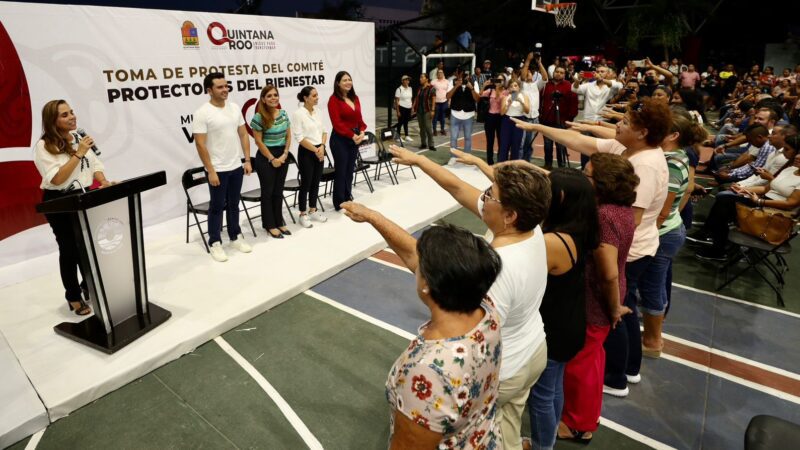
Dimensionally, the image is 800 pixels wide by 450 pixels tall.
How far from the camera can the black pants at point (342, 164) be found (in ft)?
18.8

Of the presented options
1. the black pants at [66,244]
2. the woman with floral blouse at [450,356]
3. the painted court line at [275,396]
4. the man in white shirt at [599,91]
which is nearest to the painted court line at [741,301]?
the man in white shirt at [599,91]

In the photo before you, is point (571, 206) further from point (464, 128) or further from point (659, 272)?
point (464, 128)

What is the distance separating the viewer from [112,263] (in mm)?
3189

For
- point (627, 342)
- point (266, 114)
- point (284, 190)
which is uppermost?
point (266, 114)

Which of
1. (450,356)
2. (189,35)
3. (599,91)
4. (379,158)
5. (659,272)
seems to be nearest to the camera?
(450,356)

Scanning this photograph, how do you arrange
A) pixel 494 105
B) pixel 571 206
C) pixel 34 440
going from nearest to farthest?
1. pixel 571 206
2. pixel 34 440
3. pixel 494 105

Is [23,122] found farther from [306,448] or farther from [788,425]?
[788,425]

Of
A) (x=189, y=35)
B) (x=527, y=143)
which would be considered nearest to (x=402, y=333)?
(x=189, y=35)

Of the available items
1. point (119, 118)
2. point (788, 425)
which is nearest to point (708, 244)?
point (788, 425)

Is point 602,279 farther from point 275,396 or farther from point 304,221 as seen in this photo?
point 304,221

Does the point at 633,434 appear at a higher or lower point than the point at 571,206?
lower

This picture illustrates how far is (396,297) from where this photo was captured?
13.8 ft

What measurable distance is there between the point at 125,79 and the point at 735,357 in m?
6.07

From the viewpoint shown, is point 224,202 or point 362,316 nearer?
point 362,316
